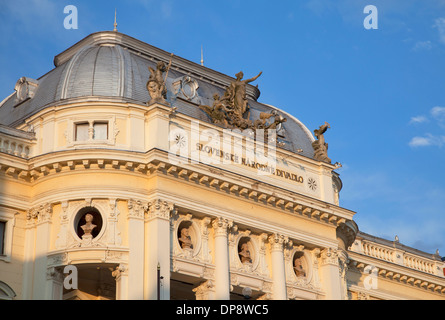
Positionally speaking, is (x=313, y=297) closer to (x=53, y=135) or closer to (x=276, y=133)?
(x=276, y=133)

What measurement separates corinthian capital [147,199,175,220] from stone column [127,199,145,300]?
383 millimetres

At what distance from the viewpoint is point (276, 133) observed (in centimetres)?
4862

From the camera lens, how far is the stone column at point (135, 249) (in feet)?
132

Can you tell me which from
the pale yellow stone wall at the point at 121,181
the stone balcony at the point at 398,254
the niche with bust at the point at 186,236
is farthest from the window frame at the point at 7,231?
the stone balcony at the point at 398,254

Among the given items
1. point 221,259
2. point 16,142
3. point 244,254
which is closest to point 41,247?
point 16,142

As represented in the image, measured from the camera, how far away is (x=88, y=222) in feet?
135

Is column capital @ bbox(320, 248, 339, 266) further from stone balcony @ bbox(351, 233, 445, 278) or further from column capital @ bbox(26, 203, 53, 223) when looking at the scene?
column capital @ bbox(26, 203, 53, 223)

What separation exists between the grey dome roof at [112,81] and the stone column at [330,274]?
19.2 feet

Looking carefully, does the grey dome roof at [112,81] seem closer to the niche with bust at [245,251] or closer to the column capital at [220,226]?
the column capital at [220,226]

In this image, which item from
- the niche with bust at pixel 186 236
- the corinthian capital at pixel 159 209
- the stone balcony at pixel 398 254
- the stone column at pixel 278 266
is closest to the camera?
the corinthian capital at pixel 159 209

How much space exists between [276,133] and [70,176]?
38.5ft

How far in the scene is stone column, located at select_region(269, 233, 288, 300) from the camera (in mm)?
44719
